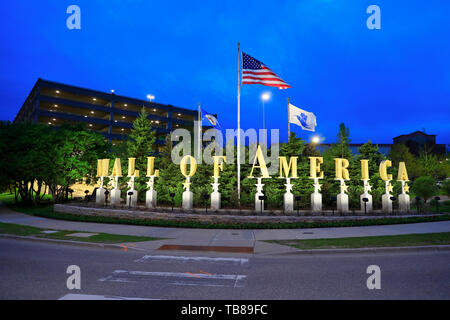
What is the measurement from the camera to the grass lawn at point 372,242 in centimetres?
819

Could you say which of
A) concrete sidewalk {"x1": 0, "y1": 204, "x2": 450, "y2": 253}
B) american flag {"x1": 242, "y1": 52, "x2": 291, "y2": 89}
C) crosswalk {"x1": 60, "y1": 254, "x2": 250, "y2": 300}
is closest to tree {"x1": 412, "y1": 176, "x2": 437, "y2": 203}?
concrete sidewalk {"x1": 0, "y1": 204, "x2": 450, "y2": 253}

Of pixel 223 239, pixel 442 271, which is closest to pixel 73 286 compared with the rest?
pixel 223 239

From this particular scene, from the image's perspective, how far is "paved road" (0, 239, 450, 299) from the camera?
4.68 metres

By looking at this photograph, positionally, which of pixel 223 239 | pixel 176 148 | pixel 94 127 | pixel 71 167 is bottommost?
pixel 223 239

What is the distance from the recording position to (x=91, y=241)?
908cm

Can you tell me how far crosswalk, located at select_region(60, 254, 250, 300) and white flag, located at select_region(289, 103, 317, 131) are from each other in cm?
1965

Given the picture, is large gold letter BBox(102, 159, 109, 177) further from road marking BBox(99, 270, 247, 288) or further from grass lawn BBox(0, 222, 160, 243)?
road marking BBox(99, 270, 247, 288)

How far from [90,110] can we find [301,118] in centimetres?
5217


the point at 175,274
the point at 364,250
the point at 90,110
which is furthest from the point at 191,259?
the point at 90,110

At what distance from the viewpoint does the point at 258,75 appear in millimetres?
17203

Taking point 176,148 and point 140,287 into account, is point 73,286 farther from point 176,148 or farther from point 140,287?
point 176,148
